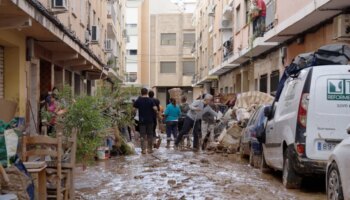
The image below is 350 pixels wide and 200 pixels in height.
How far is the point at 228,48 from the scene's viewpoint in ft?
99.9

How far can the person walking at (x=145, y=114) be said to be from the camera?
1590cm

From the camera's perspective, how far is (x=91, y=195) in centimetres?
880

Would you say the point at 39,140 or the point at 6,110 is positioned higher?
the point at 6,110

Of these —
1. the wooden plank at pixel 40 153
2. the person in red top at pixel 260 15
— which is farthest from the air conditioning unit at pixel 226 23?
the wooden plank at pixel 40 153

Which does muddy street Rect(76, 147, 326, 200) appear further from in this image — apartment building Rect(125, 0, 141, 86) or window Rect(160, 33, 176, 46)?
apartment building Rect(125, 0, 141, 86)

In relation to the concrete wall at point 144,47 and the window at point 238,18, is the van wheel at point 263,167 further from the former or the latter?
the concrete wall at point 144,47

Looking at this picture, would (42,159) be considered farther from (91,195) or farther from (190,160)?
(190,160)

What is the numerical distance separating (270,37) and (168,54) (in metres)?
43.1

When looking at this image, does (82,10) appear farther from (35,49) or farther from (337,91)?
(337,91)

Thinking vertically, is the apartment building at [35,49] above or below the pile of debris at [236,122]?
above

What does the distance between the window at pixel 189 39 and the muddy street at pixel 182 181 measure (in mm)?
47331

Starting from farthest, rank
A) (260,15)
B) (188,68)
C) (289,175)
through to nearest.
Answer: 1. (188,68)
2. (260,15)
3. (289,175)

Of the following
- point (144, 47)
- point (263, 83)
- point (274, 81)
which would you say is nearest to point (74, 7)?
point (274, 81)

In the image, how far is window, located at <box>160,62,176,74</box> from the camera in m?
60.8
